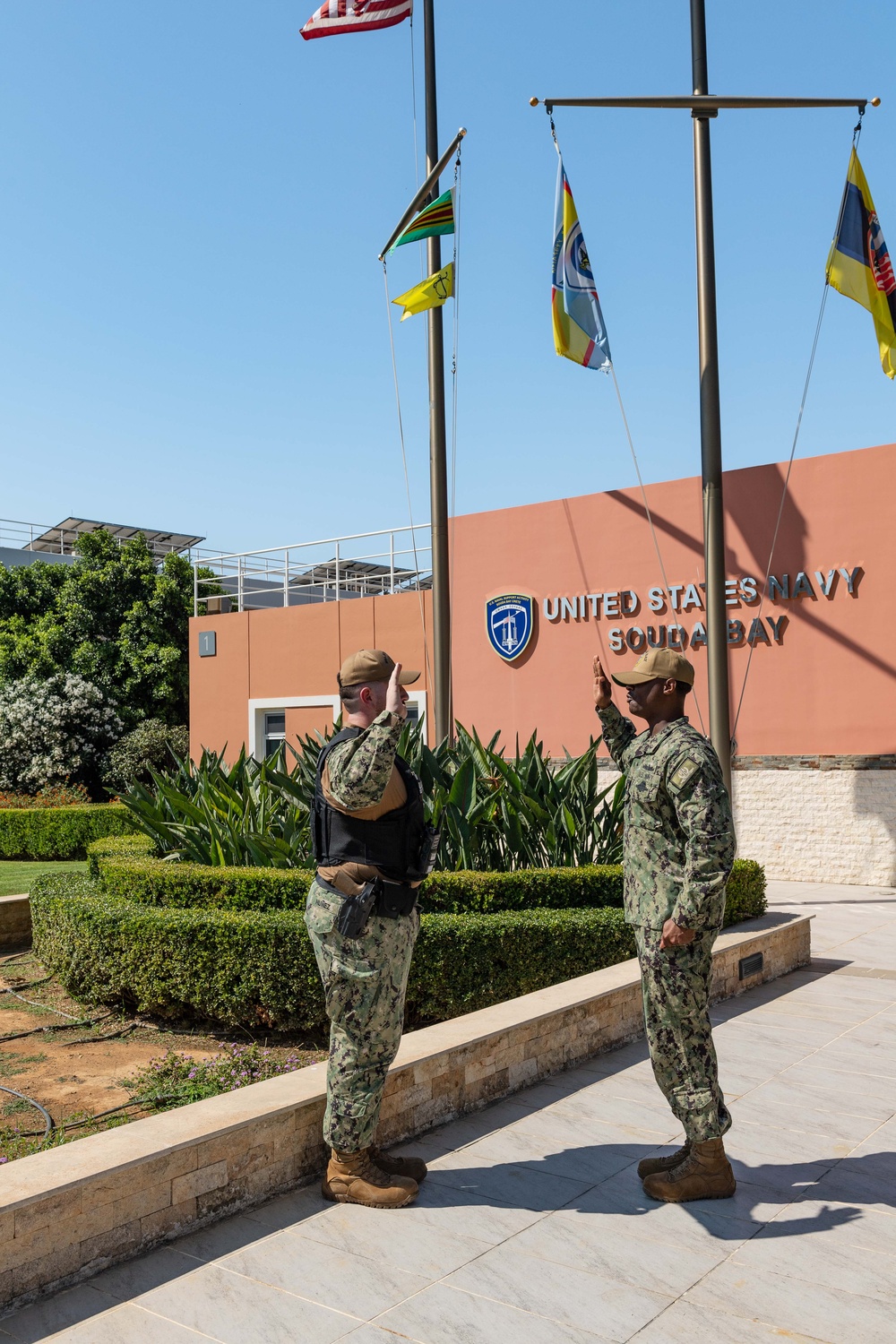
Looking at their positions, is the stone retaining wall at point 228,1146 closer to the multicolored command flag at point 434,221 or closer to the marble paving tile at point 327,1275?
the marble paving tile at point 327,1275

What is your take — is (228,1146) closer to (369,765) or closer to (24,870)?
(369,765)

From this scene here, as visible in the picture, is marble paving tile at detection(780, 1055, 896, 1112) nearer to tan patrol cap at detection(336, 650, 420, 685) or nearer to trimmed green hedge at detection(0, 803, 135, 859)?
tan patrol cap at detection(336, 650, 420, 685)

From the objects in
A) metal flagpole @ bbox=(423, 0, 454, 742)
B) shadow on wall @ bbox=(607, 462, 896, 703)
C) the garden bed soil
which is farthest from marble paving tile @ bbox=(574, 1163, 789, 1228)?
shadow on wall @ bbox=(607, 462, 896, 703)

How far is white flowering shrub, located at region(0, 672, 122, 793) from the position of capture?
870 inches

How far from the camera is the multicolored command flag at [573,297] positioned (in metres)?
10.0

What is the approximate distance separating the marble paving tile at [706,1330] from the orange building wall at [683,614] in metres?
9.87

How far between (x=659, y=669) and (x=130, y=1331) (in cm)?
245

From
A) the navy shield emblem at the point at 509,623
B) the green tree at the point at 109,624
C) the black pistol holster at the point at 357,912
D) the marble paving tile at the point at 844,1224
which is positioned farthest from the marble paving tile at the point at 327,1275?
the green tree at the point at 109,624

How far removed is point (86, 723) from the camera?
23375 millimetres

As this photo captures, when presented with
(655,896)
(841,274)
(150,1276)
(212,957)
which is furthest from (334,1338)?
(841,274)

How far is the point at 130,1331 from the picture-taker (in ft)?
9.04

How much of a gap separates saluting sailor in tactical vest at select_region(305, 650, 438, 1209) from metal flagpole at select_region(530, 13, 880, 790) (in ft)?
20.8

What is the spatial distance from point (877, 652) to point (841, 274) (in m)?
4.20

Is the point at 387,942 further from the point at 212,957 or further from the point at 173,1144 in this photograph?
the point at 212,957
